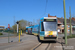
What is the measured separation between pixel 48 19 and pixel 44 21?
601 millimetres

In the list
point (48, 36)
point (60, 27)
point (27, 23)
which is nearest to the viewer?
point (48, 36)

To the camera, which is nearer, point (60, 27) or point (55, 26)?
point (55, 26)

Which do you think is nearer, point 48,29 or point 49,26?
point 48,29

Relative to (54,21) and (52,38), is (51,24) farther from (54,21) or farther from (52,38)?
(52,38)

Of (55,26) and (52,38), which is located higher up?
(55,26)

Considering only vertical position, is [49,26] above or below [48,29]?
above

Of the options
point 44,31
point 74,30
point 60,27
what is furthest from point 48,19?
point 74,30

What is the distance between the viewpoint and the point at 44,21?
1331 centimetres

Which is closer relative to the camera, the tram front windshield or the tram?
the tram

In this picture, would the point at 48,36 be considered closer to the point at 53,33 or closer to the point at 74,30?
the point at 53,33

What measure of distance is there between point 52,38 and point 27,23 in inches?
2536

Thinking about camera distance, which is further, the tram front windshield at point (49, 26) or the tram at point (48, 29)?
the tram front windshield at point (49, 26)

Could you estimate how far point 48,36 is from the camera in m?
12.8

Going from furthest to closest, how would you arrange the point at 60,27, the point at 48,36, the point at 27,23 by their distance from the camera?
the point at 27,23
the point at 60,27
the point at 48,36
